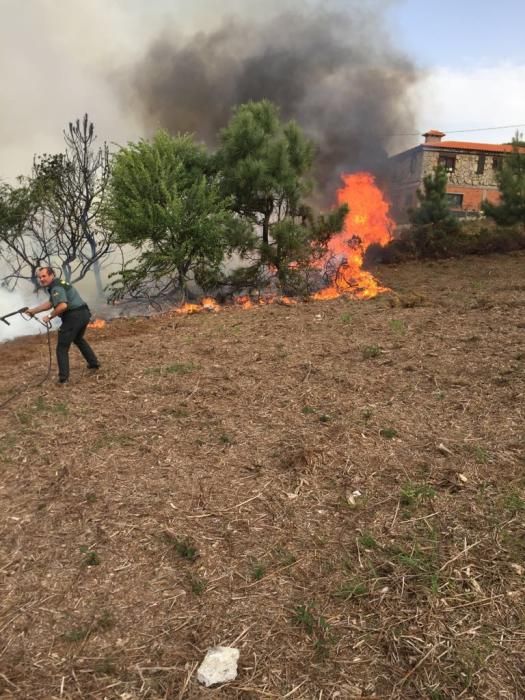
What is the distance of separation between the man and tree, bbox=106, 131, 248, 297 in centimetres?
794

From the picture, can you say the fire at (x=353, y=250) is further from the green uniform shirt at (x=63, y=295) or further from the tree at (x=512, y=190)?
the green uniform shirt at (x=63, y=295)

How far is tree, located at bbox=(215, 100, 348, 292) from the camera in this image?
17.0 metres

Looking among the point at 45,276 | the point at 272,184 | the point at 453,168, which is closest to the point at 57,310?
the point at 45,276

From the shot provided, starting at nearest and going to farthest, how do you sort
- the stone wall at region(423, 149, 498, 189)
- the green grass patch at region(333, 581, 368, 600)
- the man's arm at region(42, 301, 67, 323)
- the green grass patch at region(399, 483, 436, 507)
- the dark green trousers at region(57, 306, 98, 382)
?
the green grass patch at region(333, 581, 368, 600) < the green grass patch at region(399, 483, 436, 507) < the man's arm at region(42, 301, 67, 323) < the dark green trousers at region(57, 306, 98, 382) < the stone wall at region(423, 149, 498, 189)

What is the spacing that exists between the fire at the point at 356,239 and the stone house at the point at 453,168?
14.3 metres

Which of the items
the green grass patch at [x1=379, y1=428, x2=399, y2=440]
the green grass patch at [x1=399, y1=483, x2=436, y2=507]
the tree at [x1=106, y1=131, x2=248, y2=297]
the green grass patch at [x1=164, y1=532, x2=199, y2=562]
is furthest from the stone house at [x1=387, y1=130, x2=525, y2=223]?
the green grass patch at [x1=164, y1=532, x2=199, y2=562]

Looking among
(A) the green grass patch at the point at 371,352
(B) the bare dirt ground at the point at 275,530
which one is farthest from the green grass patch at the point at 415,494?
(A) the green grass patch at the point at 371,352

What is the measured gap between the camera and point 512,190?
69.4ft

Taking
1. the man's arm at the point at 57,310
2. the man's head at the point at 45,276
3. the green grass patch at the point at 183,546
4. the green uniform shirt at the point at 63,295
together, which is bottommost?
the green grass patch at the point at 183,546

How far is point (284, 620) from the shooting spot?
2.96m

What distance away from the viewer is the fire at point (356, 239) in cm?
1744

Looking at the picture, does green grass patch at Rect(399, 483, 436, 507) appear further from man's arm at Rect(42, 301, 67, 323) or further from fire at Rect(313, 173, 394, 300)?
fire at Rect(313, 173, 394, 300)

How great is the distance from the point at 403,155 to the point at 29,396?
41.9m

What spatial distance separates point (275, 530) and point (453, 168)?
147 ft
